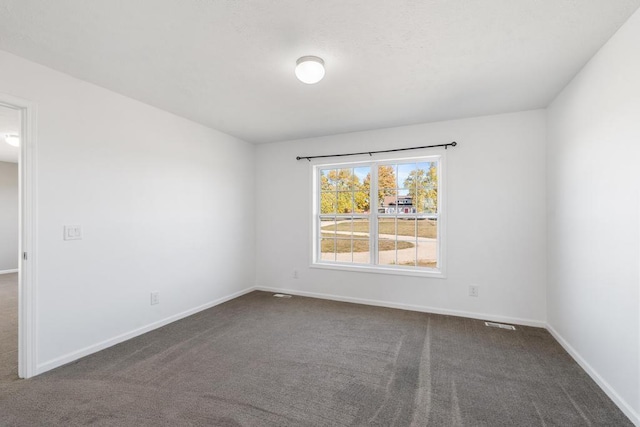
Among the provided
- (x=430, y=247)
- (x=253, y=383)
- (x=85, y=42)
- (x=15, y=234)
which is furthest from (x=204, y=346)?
(x=15, y=234)

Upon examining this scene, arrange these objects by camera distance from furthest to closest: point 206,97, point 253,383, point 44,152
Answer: point 206,97 → point 44,152 → point 253,383

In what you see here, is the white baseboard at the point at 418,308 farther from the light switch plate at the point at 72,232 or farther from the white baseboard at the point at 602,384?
the light switch plate at the point at 72,232

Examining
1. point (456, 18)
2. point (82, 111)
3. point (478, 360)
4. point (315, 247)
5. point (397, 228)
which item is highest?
point (456, 18)

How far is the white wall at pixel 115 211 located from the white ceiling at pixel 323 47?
261 mm

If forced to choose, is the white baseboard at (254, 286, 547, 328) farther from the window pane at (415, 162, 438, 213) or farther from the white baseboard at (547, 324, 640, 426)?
the window pane at (415, 162, 438, 213)

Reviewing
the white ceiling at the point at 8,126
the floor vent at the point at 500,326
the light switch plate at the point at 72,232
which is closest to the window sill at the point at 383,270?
the floor vent at the point at 500,326

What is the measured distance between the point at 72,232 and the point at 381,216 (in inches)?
138

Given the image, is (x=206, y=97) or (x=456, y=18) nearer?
(x=456, y=18)

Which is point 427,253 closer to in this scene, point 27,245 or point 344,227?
point 344,227

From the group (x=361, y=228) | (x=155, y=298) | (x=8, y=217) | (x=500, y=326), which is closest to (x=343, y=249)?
(x=361, y=228)

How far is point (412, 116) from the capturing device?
11.9ft

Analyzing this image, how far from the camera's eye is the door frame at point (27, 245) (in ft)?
7.57

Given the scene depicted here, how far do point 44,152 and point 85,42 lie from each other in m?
0.98

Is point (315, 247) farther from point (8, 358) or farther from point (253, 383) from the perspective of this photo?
point (8, 358)
